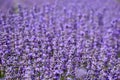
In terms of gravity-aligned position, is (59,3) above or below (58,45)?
above

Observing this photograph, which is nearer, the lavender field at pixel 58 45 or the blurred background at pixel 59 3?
the lavender field at pixel 58 45

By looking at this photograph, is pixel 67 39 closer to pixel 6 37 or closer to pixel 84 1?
pixel 6 37

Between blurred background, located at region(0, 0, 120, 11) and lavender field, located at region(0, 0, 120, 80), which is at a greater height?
blurred background, located at region(0, 0, 120, 11)

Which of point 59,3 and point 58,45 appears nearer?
point 58,45

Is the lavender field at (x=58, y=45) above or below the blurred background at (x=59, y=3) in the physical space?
below

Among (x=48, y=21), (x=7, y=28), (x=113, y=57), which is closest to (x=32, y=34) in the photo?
(x=7, y=28)

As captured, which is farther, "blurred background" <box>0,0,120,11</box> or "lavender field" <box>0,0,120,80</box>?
"blurred background" <box>0,0,120,11</box>

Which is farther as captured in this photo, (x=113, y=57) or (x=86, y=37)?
(x=86, y=37)

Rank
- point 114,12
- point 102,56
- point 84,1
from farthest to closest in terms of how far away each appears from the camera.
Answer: point 84,1, point 114,12, point 102,56
